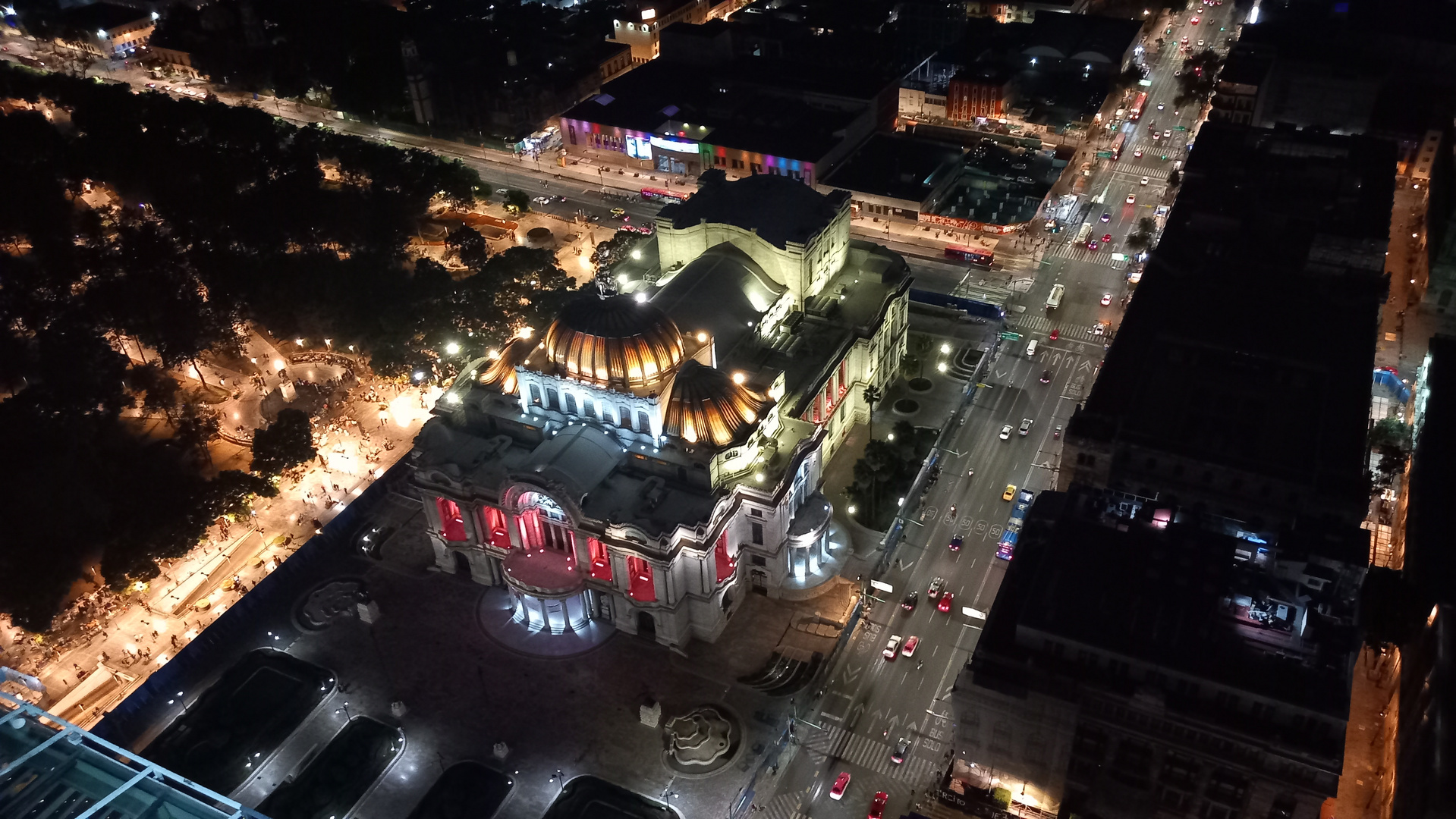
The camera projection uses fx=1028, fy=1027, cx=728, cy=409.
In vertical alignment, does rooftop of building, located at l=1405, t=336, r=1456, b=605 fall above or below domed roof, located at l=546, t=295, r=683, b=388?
below

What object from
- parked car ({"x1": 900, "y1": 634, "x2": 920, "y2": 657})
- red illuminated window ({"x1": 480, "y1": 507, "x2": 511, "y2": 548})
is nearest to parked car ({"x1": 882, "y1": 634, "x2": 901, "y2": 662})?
parked car ({"x1": 900, "y1": 634, "x2": 920, "y2": 657})

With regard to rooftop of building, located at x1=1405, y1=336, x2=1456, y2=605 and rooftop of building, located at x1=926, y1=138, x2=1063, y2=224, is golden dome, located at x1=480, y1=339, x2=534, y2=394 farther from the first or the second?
Answer: rooftop of building, located at x1=1405, y1=336, x2=1456, y2=605

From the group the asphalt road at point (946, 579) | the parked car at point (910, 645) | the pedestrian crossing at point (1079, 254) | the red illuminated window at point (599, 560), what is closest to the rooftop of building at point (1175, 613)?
the asphalt road at point (946, 579)

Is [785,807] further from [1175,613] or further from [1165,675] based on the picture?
[1175,613]

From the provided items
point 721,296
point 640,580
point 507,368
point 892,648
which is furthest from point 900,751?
point 507,368

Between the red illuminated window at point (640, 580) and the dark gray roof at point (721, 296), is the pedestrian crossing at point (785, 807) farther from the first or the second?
the dark gray roof at point (721, 296)
